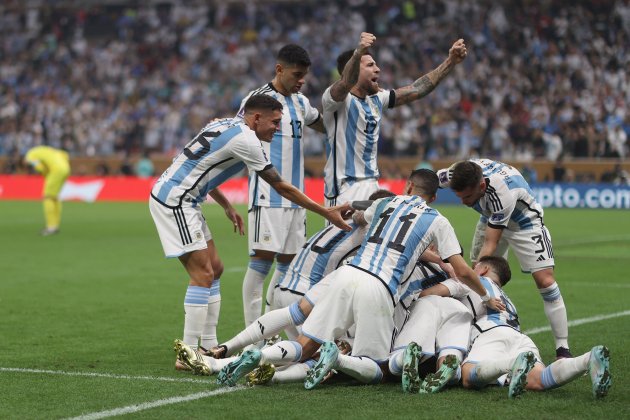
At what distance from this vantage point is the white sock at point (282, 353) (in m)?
7.21

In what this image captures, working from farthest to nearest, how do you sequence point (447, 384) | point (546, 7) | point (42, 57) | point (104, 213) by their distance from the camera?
point (42, 57), point (546, 7), point (104, 213), point (447, 384)

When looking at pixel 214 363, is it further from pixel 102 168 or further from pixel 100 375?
pixel 102 168

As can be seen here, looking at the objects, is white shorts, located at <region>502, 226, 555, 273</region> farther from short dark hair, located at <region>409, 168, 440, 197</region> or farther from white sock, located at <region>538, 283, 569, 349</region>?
short dark hair, located at <region>409, 168, 440, 197</region>

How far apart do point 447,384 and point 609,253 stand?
37.7 feet

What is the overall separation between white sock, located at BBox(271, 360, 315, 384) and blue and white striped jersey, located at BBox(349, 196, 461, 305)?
78 centimetres

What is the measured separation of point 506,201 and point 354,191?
60.2 inches

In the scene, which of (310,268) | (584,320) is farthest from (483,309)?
(584,320)

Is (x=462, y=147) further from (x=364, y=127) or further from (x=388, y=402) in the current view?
(x=388, y=402)

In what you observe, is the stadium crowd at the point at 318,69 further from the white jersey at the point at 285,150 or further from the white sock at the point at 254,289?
the white sock at the point at 254,289

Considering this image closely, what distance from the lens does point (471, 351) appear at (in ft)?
24.5

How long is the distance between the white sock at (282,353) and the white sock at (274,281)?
1503mm

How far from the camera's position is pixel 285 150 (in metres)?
9.40

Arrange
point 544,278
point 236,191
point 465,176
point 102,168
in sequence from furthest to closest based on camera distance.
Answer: point 102,168, point 236,191, point 544,278, point 465,176

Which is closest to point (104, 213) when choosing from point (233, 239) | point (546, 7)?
point (233, 239)
